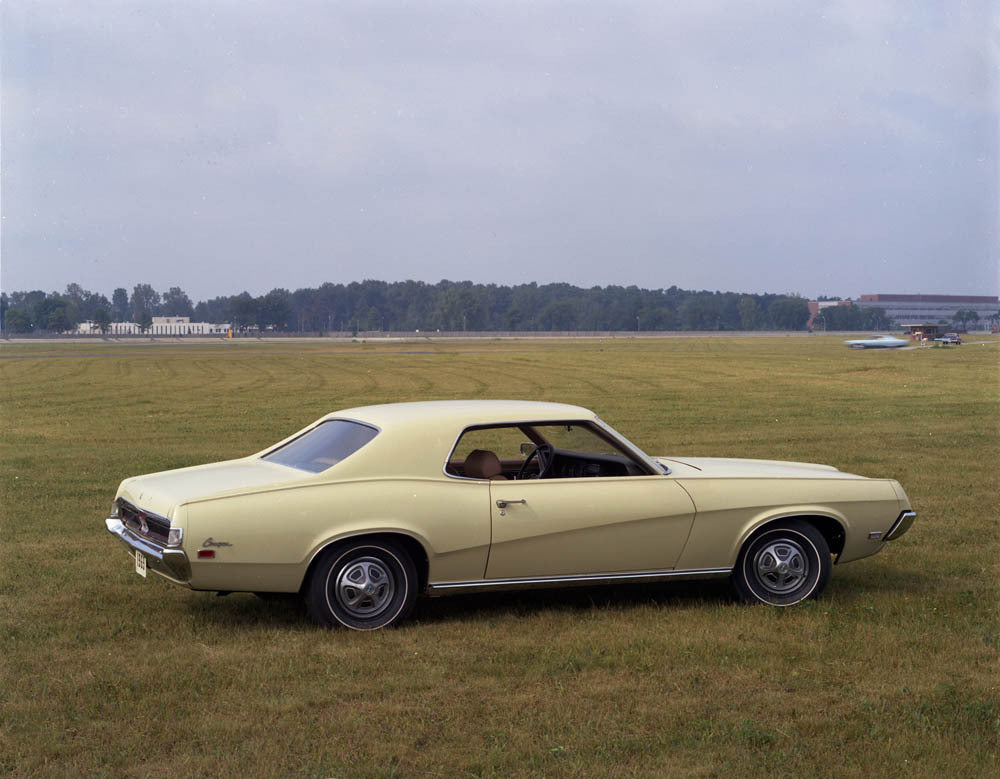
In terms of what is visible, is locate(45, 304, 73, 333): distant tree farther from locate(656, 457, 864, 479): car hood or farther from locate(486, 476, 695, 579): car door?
locate(486, 476, 695, 579): car door

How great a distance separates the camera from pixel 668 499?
6.82 m

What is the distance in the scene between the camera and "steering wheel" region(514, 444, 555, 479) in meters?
7.25

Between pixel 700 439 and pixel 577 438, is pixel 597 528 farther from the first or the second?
pixel 700 439

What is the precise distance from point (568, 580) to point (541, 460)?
0.94 meters

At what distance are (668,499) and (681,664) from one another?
130 cm

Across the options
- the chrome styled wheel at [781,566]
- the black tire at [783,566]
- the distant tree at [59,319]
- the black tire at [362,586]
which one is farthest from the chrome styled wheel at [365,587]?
the distant tree at [59,319]

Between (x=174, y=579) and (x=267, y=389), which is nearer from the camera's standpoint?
(x=174, y=579)

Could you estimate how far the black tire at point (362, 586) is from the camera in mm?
6223

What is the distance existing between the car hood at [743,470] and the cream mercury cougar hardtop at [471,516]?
0.03 meters

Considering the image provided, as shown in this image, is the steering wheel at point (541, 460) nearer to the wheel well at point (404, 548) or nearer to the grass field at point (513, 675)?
the grass field at point (513, 675)

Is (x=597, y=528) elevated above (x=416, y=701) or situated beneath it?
elevated above

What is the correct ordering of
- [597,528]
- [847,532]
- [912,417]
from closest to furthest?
1. [597,528]
2. [847,532]
3. [912,417]

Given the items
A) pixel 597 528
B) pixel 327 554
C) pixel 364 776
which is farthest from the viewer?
pixel 597 528

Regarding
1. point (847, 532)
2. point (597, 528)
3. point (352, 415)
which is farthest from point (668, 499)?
point (352, 415)
